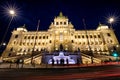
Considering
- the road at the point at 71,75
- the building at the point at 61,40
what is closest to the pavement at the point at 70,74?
the road at the point at 71,75

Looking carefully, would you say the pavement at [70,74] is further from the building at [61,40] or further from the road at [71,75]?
the building at [61,40]

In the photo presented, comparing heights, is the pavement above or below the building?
below

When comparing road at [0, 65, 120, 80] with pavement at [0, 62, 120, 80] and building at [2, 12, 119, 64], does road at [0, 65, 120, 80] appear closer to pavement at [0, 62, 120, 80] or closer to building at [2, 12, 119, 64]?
pavement at [0, 62, 120, 80]

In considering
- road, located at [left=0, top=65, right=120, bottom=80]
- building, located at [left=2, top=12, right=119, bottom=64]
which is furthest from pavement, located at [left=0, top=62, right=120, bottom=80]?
building, located at [left=2, top=12, right=119, bottom=64]

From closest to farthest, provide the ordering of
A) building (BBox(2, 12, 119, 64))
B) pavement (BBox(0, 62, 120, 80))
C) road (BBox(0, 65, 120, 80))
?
road (BBox(0, 65, 120, 80)), pavement (BBox(0, 62, 120, 80)), building (BBox(2, 12, 119, 64))

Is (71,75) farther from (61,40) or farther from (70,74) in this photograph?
(61,40)

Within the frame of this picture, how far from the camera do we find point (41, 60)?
29.1m

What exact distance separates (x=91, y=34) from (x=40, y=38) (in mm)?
27602

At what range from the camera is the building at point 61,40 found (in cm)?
4922

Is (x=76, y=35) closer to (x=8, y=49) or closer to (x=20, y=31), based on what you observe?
(x=20, y=31)

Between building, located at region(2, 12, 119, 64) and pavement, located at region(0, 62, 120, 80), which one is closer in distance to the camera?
pavement, located at region(0, 62, 120, 80)

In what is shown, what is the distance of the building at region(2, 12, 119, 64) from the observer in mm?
49219

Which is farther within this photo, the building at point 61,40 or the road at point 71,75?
the building at point 61,40

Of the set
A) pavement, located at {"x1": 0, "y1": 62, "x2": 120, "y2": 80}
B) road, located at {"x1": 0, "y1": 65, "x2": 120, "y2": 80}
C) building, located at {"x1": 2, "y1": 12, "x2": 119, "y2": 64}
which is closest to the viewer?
road, located at {"x1": 0, "y1": 65, "x2": 120, "y2": 80}
